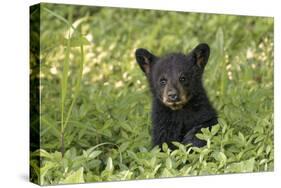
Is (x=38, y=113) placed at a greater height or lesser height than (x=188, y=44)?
lesser

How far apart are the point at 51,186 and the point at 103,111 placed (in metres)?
1.30

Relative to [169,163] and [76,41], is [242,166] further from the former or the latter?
[76,41]

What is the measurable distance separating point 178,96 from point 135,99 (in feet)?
3.02

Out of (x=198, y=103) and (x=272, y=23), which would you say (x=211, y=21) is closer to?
(x=272, y=23)

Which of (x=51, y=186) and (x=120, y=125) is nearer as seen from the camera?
(x=51, y=186)

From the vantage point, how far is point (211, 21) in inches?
338

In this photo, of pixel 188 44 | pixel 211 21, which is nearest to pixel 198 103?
pixel 188 44

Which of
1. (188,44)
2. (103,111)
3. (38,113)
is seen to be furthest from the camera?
(188,44)

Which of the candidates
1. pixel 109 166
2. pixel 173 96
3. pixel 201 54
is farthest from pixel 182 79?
pixel 109 166

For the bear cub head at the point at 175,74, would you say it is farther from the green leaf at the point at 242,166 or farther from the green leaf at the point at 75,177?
the green leaf at the point at 75,177

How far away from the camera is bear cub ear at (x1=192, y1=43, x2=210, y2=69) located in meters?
6.65

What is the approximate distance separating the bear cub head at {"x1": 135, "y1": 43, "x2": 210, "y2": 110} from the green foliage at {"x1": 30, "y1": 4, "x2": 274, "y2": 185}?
1.15 ft

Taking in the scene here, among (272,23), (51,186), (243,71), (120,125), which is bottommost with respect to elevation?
(51,186)

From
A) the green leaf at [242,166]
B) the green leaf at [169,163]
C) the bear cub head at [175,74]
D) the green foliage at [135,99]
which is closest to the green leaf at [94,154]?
the green foliage at [135,99]
